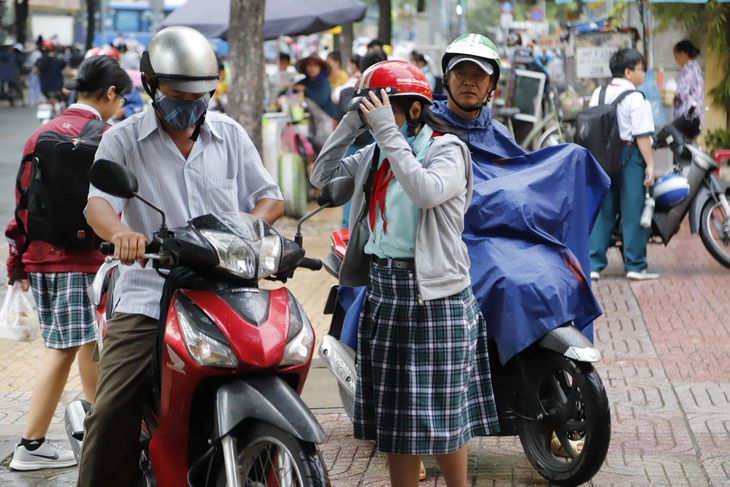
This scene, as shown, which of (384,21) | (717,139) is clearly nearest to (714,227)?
(717,139)

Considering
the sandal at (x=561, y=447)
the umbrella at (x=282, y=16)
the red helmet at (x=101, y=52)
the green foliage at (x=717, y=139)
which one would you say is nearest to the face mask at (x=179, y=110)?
the sandal at (x=561, y=447)

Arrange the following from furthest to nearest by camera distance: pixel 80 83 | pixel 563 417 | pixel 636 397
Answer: pixel 636 397
pixel 80 83
pixel 563 417

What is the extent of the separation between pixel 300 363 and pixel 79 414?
1391 mm

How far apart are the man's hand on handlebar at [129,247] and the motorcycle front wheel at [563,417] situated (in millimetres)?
2040

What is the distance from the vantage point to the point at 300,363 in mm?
3570

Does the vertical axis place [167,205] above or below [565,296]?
above

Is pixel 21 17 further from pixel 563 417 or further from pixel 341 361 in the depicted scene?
pixel 563 417

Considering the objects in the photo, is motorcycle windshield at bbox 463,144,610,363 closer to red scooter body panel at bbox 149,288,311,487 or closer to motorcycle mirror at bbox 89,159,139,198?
red scooter body panel at bbox 149,288,311,487

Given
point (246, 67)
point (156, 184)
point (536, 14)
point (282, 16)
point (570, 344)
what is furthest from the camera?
point (536, 14)

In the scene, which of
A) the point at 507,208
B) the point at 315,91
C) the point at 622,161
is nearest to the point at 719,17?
the point at 315,91

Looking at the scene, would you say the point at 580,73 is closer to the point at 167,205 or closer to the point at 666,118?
the point at 666,118

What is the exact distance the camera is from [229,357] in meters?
3.42

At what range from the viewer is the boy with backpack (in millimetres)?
9688

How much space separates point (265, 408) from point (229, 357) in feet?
0.62
